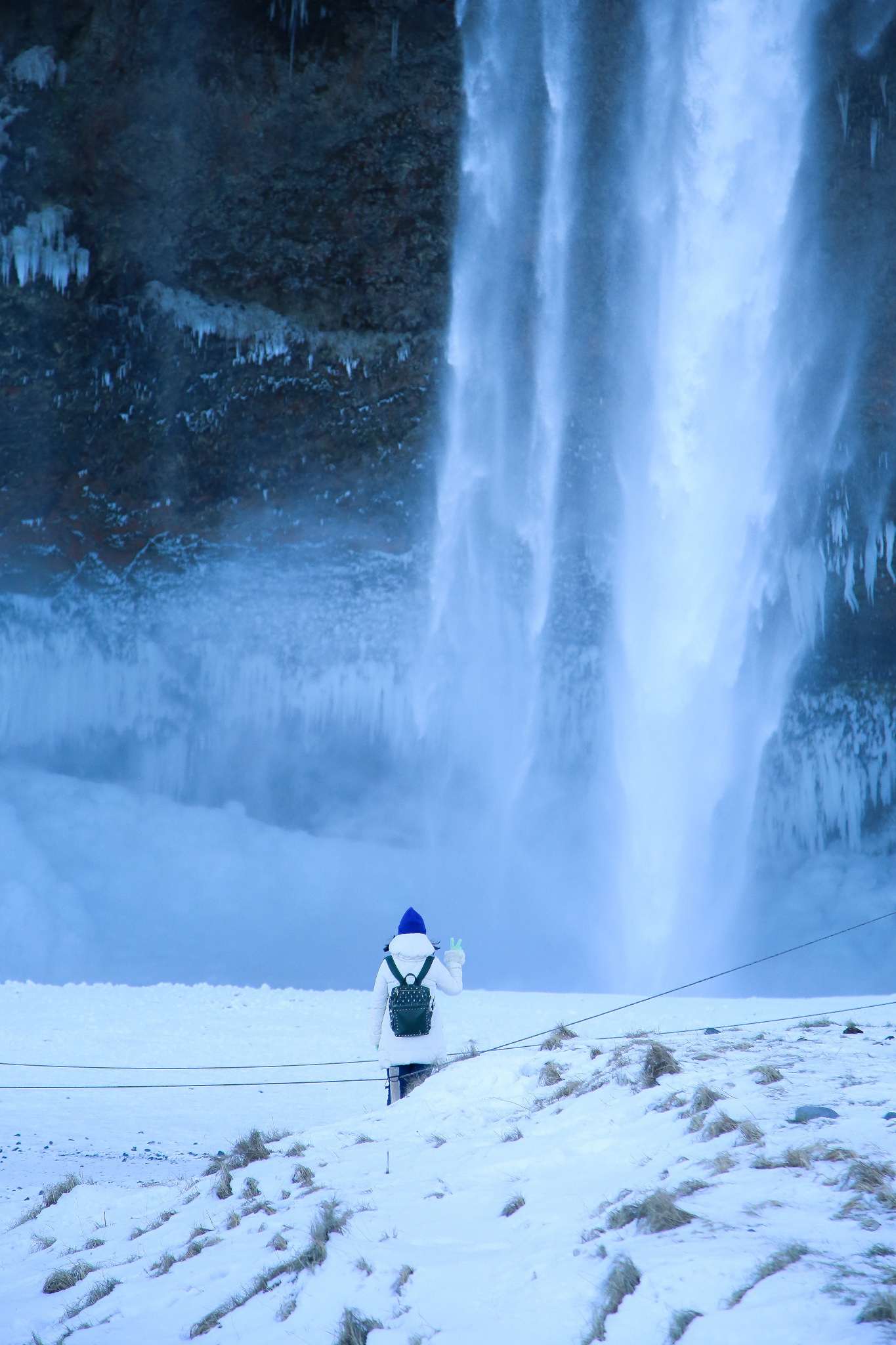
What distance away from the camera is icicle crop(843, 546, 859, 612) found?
95.8ft

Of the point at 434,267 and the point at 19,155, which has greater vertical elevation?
the point at 19,155

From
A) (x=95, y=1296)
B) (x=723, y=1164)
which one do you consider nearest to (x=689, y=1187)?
(x=723, y=1164)

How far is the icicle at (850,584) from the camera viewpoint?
29.2m

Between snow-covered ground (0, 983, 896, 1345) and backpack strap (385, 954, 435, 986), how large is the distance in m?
0.77

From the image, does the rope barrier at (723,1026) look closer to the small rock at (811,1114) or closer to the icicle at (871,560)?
the small rock at (811,1114)

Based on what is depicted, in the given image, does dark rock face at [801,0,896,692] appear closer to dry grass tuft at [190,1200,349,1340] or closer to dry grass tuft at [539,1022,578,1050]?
dry grass tuft at [539,1022,578,1050]

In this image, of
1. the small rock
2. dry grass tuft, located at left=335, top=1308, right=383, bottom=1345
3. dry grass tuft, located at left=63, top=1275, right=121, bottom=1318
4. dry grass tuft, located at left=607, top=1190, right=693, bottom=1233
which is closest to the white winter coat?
dry grass tuft, located at left=63, top=1275, right=121, bottom=1318

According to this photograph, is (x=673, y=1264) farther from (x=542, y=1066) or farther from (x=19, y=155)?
(x=19, y=155)

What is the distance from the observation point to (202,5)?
23.4 meters

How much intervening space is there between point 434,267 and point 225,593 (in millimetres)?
10455

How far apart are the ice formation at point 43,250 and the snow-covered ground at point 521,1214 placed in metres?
21.7

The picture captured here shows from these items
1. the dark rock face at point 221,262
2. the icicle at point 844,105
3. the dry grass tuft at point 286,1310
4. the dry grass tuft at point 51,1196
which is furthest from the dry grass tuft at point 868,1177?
the icicle at point 844,105

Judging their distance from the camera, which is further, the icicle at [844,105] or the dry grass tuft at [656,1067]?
the icicle at [844,105]

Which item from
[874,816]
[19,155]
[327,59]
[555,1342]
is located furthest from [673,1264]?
[874,816]
